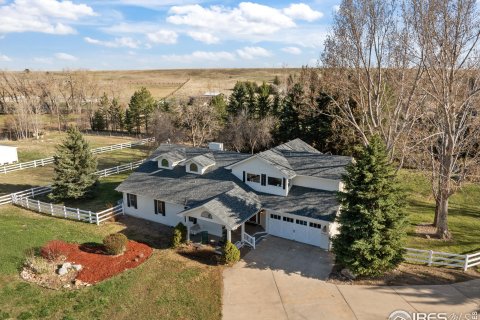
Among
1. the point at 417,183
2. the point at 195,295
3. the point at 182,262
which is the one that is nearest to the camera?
the point at 195,295

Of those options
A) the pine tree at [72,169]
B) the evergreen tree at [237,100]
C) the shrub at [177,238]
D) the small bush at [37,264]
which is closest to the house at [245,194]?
the shrub at [177,238]

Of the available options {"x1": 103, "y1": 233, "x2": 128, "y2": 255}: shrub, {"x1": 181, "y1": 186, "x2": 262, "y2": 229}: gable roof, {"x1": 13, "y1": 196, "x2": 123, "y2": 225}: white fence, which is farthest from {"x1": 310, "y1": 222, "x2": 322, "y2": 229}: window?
{"x1": 13, "y1": 196, "x2": 123, "y2": 225}: white fence

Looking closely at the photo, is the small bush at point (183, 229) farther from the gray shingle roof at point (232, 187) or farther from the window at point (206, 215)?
the gray shingle roof at point (232, 187)

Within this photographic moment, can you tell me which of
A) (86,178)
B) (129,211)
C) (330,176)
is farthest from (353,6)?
(86,178)

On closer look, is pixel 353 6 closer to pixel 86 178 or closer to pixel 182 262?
pixel 182 262

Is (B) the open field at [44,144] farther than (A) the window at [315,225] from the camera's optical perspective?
Yes
